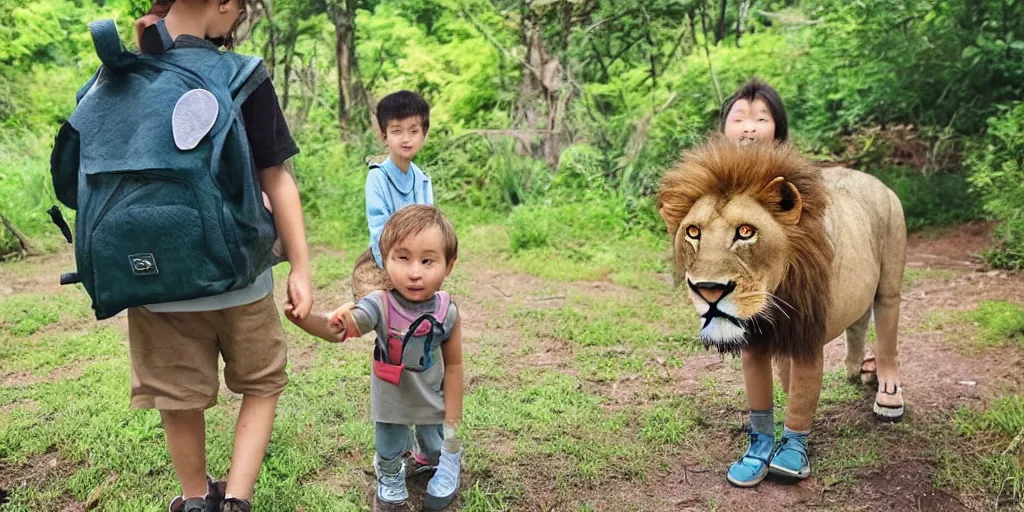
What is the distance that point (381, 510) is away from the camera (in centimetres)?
281

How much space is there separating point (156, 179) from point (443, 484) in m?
1.42

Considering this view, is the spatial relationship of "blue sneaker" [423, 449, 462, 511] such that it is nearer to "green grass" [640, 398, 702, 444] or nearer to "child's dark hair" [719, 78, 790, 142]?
"green grass" [640, 398, 702, 444]

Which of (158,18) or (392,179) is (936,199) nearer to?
(392,179)

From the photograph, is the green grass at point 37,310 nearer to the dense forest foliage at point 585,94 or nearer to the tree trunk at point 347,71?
the dense forest foliage at point 585,94

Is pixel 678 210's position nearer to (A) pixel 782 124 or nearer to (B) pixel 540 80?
(A) pixel 782 124

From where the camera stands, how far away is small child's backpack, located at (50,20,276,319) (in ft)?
6.88

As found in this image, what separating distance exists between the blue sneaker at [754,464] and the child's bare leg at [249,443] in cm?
175

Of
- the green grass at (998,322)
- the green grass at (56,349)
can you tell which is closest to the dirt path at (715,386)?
the green grass at (998,322)

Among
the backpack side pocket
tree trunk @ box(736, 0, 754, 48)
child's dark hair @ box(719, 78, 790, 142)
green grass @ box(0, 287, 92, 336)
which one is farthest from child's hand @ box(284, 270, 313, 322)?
tree trunk @ box(736, 0, 754, 48)

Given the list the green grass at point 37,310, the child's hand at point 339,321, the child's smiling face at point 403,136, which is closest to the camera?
the child's hand at point 339,321

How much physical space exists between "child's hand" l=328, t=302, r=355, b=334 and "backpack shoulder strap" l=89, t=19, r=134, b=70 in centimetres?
90

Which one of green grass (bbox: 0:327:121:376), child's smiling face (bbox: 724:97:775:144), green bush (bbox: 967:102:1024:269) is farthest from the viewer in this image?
green bush (bbox: 967:102:1024:269)

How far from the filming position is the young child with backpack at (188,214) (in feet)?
6.91

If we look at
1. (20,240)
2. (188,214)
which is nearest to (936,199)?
(188,214)
